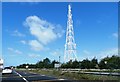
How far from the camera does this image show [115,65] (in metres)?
96.8

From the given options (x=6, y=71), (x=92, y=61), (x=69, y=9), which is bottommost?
(x=6, y=71)

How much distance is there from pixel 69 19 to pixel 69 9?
2.66 m

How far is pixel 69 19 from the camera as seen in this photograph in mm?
81250

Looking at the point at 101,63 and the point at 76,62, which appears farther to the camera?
the point at 76,62

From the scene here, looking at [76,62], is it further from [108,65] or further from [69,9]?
[69,9]

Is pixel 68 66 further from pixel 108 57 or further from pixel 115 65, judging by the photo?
pixel 115 65

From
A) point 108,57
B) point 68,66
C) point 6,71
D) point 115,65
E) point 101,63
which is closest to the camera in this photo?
point 6,71

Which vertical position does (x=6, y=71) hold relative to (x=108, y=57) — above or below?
below

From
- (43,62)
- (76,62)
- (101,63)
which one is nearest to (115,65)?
(101,63)

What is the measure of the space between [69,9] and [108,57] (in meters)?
45.2

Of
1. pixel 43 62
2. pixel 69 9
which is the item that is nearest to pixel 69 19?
pixel 69 9

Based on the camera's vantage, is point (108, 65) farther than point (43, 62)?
No

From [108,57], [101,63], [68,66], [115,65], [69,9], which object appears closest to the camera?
[69,9]

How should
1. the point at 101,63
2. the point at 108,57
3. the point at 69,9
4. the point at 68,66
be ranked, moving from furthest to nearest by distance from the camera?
1. the point at 68,66
2. the point at 108,57
3. the point at 101,63
4. the point at 69,9
